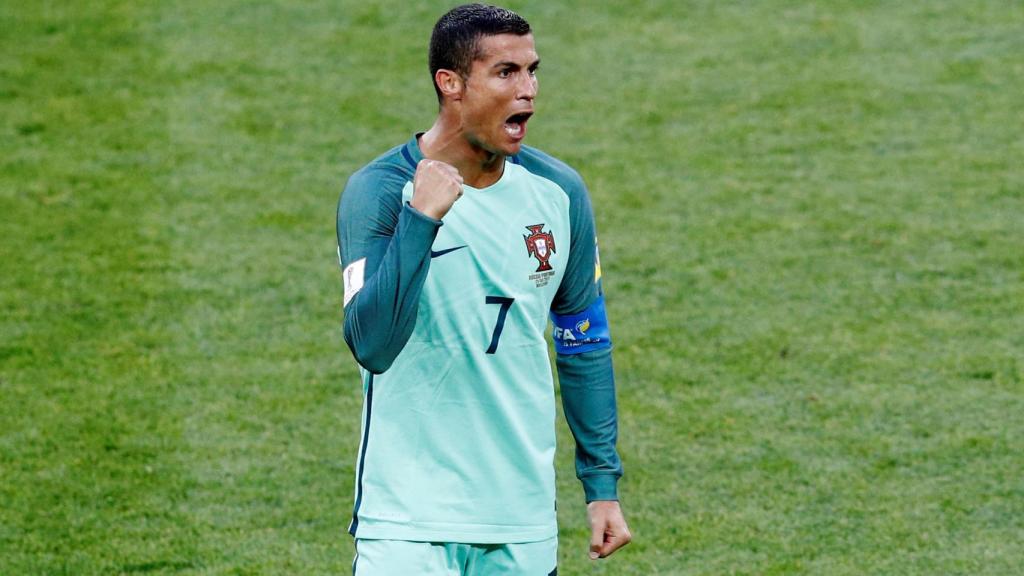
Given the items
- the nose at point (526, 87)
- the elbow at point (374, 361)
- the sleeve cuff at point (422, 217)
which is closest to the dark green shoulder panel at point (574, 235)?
the nose at point (526, 87)

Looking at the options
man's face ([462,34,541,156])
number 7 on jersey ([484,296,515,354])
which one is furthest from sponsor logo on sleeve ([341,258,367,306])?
man's face ([462,34,541,156])

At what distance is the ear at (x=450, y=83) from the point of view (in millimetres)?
3973

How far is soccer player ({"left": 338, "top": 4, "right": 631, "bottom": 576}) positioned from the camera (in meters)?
3.91

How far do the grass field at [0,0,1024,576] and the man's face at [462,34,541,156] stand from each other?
9.69ft

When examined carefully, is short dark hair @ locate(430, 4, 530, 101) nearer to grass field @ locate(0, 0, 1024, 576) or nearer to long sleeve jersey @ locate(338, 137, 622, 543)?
long sleeve jersey @ locate(338, 137, 622, 543)

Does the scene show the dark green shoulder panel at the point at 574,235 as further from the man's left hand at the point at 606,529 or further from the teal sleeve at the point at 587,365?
the man's left hand at the point at 606,529

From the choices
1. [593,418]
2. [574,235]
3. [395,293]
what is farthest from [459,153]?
[593,418]

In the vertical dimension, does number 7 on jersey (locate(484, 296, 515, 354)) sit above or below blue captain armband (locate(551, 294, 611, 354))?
above

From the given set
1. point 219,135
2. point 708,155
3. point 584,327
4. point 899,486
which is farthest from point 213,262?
point 584,327

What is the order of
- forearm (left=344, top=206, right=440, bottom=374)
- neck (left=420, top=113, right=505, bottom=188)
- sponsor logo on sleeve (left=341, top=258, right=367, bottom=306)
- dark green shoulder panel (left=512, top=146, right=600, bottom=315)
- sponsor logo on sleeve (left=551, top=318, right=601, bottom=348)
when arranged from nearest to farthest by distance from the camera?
1. forearm (left=344, top=206, right=440, bottom=374)
2. sponsor logo on sleeve (left=341, top=258, right=367, bottom=306)
3. neck (left=420, top=113, right=505, bottom=188)
4. dark green shoulder panel (left=512, top=146, right=600, bottom=315)
5. sponsor logo on sleeve (left=551, top=318, right=601, bottom=348)

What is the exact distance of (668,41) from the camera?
12.5 m

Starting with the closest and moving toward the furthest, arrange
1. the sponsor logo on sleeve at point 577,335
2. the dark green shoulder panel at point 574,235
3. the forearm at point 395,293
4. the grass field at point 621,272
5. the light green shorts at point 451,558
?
the forearm at point 395,293 → the light green shorts at point 451,558 → the dark green shoulder panel at point 574,235 → the sponsor logo on sleeve at point 577,335 → the grass field at point 621,272

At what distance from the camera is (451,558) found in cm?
398

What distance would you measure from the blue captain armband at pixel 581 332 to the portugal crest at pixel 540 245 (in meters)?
0.27
